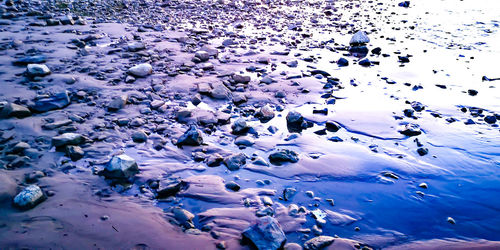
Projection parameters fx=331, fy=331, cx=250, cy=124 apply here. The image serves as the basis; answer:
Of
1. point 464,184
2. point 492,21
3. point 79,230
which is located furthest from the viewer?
point 492,21

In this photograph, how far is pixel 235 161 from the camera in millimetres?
3463

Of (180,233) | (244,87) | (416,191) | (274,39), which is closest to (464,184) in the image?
(416,191)

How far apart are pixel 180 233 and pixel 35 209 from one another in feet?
3.85

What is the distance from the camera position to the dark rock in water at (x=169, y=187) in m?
2.97

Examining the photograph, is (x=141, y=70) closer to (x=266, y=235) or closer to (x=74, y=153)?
(x=74, y=153)

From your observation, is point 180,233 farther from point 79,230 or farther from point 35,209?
point 35,209

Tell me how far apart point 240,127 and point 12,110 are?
108 inches

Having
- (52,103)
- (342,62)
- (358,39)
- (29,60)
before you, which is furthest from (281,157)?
(358,39)

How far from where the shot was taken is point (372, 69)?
21.0 feet

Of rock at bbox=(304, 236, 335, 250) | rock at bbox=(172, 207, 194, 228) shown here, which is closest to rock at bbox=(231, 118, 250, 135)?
rock at bbox=(172, 207, 194, 228)

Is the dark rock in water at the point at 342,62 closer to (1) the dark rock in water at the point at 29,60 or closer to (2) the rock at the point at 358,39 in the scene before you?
(2) the rock at the point at 358,39

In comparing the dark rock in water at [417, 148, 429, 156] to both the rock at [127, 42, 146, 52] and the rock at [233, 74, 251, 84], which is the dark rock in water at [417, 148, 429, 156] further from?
the rock at [127, 42, 146, 52]

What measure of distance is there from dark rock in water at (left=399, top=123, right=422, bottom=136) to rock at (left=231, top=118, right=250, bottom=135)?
198 centimetres

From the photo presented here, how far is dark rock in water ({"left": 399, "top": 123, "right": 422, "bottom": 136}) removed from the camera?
13.7 ft
